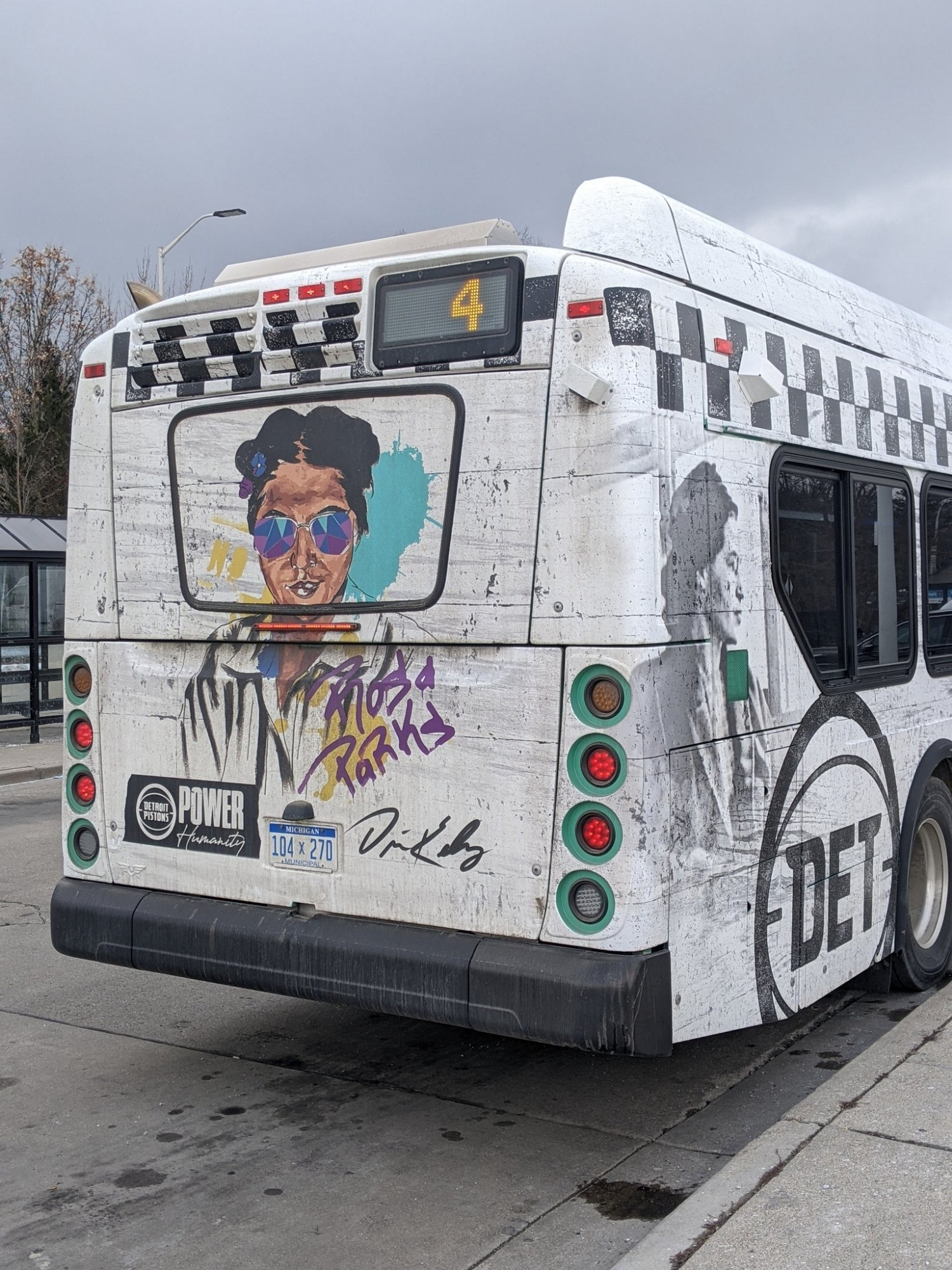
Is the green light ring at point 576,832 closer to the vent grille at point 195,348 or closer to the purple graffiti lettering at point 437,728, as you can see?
the purple graffiti lettering at point 437,728

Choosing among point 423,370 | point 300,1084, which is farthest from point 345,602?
point 300,1084

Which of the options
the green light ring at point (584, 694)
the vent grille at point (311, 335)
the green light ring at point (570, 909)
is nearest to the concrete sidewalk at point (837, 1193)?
the green light ring at point (570, 909)

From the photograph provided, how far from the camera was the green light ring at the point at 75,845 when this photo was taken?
5.36m

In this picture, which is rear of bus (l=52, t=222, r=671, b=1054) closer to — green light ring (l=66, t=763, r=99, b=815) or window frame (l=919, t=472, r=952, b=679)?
green light ring (l=66, t=763, r=99, b=815)

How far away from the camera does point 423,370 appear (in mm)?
4570

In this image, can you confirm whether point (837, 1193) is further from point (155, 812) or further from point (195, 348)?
point (195, 348)

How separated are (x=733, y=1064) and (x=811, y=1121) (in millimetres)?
1481

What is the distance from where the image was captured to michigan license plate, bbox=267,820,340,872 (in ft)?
15.7

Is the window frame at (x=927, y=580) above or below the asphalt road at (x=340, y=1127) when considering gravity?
above

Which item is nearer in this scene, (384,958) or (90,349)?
(384,958)

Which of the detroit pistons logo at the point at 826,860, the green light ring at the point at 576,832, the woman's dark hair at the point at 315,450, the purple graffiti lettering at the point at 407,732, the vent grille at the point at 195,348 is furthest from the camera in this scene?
the vent grille at the point at 195,348

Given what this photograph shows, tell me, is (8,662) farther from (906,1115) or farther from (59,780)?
(906,1115)

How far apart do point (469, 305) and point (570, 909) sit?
2.00m
